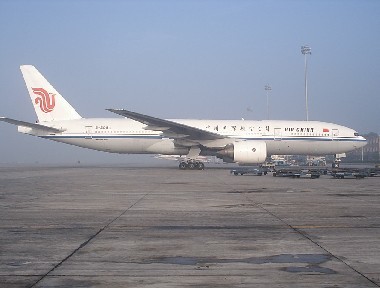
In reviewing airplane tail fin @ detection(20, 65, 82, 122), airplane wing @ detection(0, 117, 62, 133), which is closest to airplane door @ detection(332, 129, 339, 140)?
airplane tail fin @ detection(20, 65, 82, 122)

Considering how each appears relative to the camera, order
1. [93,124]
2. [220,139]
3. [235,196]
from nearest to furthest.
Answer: [235,196] < [220,139] < [93,124]

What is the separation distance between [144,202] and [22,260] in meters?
6.06

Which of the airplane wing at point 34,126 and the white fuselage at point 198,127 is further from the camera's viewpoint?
the white fuselage at point 198,127

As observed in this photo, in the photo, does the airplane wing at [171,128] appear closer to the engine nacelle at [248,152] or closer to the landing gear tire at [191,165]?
the engine nacelle at [248,152]

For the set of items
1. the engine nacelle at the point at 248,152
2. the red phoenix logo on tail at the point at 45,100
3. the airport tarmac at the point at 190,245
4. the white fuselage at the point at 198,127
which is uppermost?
the red phoenix logo on tail at the point at 45,100

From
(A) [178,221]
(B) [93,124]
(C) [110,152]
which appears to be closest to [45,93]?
(B) [93,124]

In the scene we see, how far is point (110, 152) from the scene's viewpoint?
3275 cm

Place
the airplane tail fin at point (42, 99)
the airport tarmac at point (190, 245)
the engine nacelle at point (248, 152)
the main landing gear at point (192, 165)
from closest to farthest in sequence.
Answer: the airport tarmac at point (190, 245), the engine nacelle at point (248, 152), the main landing gear at point (192, 165), the airplane tail fin at point (42, 99)

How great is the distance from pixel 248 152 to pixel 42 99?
674 inches

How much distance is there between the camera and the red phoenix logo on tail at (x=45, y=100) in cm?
3312

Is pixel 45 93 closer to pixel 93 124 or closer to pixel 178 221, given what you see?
pixel 93 124

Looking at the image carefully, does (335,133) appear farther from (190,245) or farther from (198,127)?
(190,245)

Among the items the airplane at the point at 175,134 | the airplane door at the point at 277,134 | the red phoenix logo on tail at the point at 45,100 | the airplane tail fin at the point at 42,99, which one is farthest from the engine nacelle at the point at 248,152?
the red phoenix logo on tail at the point at 45,100

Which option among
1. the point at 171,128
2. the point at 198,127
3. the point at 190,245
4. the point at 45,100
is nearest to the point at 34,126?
the point at 45,100
